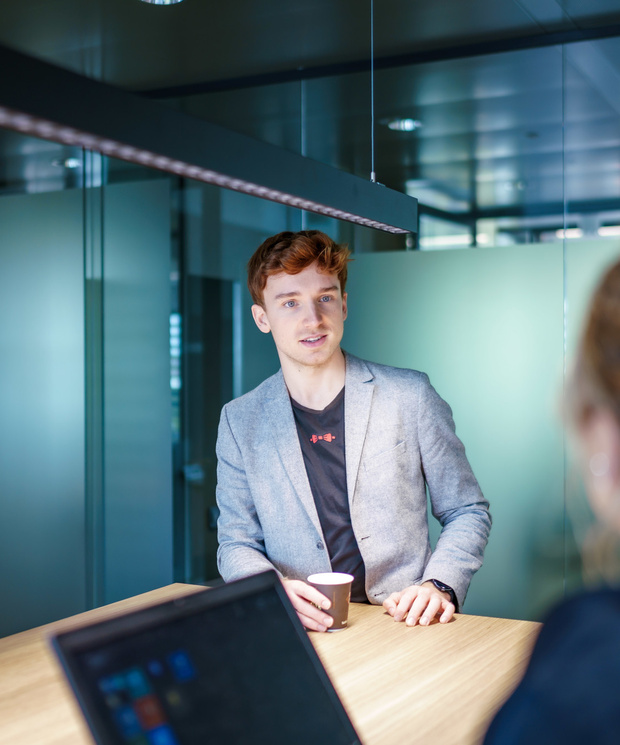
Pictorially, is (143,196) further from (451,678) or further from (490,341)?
(451,678)

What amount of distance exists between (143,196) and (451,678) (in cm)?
346

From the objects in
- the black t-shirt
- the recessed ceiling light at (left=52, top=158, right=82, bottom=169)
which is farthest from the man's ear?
the recessed ceiling light at (left=52, top=158, right=82, bottom=169)

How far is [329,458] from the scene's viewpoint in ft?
7.78

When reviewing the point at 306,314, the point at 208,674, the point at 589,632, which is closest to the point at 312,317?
the point at 306,314

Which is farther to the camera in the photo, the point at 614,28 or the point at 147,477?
the point at 147,477

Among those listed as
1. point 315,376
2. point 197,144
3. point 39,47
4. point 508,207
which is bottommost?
point 315,376

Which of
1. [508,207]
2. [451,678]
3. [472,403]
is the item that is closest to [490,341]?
[472,403]

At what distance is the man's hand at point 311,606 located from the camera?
5.93 ft

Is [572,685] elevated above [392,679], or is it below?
above

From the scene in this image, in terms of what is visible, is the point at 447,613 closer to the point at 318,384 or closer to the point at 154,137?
the point at 318,384

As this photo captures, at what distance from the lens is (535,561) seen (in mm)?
4035

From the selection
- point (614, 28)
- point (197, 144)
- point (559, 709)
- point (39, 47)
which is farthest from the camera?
point (614, 28)

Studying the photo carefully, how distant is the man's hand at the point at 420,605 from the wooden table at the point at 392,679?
2 cm

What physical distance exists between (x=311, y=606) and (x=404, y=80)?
3001 millimetres
